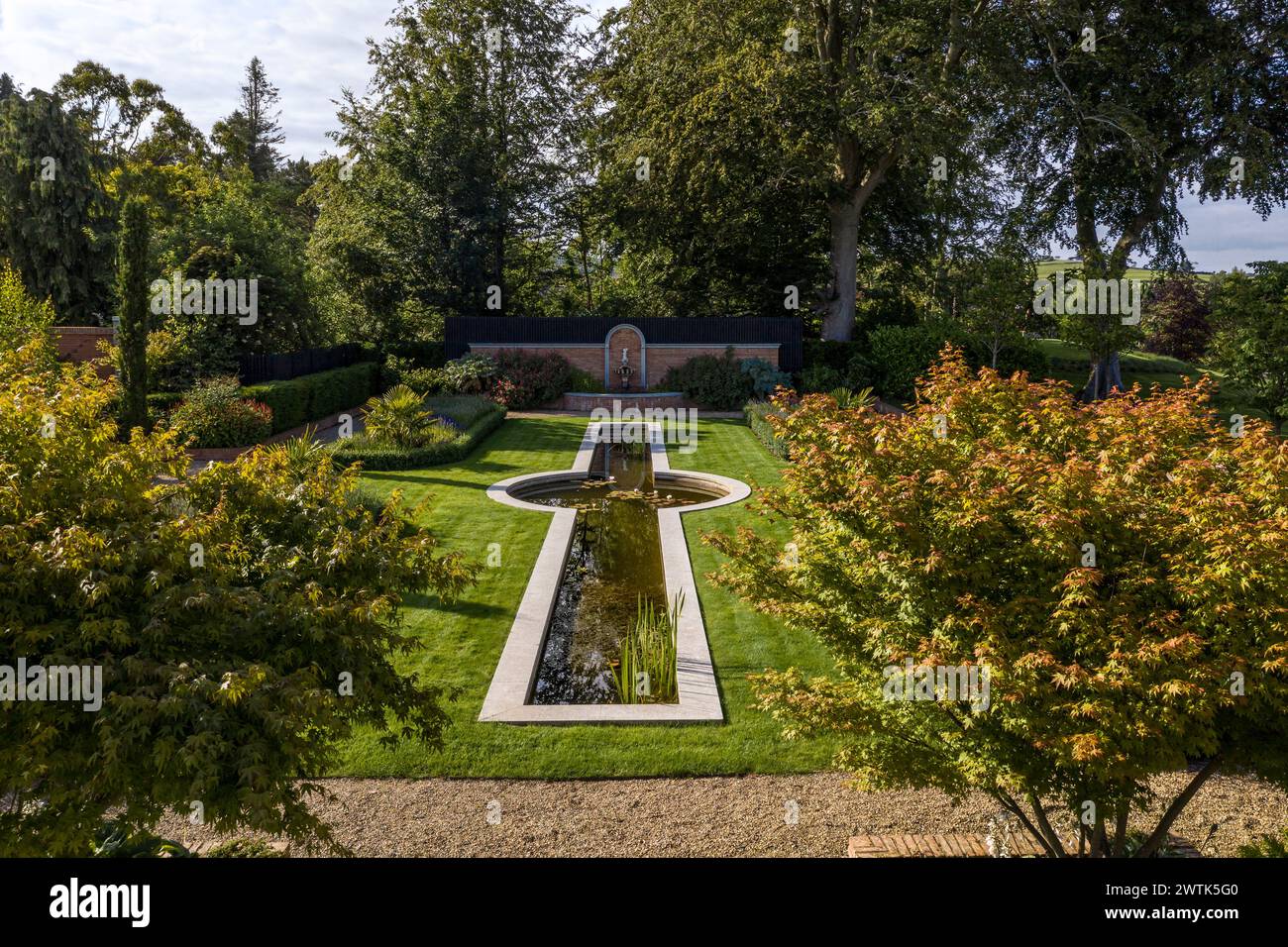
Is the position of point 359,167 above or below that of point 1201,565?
above

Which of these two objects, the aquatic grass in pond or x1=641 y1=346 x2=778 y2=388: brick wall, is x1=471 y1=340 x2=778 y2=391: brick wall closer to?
Answer: x1=641 y1=346 x2=778 y2=388: brick wall

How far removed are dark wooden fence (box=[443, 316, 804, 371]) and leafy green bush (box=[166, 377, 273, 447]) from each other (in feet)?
41.1

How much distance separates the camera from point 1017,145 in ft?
98.6

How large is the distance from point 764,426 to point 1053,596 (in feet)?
58.4

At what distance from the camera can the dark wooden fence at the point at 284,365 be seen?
2353cm

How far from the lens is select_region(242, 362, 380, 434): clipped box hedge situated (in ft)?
71.4

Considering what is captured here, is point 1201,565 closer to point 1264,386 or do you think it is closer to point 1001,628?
point 1001,628

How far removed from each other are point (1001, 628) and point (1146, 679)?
754mm

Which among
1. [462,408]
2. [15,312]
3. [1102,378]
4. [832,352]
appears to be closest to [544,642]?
[462,408]

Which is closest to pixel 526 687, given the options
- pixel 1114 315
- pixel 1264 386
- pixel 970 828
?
pixel 970 828

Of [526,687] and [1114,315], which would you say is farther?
[1114,315]

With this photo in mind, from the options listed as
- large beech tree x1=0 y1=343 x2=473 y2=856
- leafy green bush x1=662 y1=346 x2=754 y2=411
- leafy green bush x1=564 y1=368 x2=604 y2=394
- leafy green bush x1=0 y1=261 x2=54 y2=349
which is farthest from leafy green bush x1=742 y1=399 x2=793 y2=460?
leafy green bush x1=0 y1=261 x2=54 y2=349
